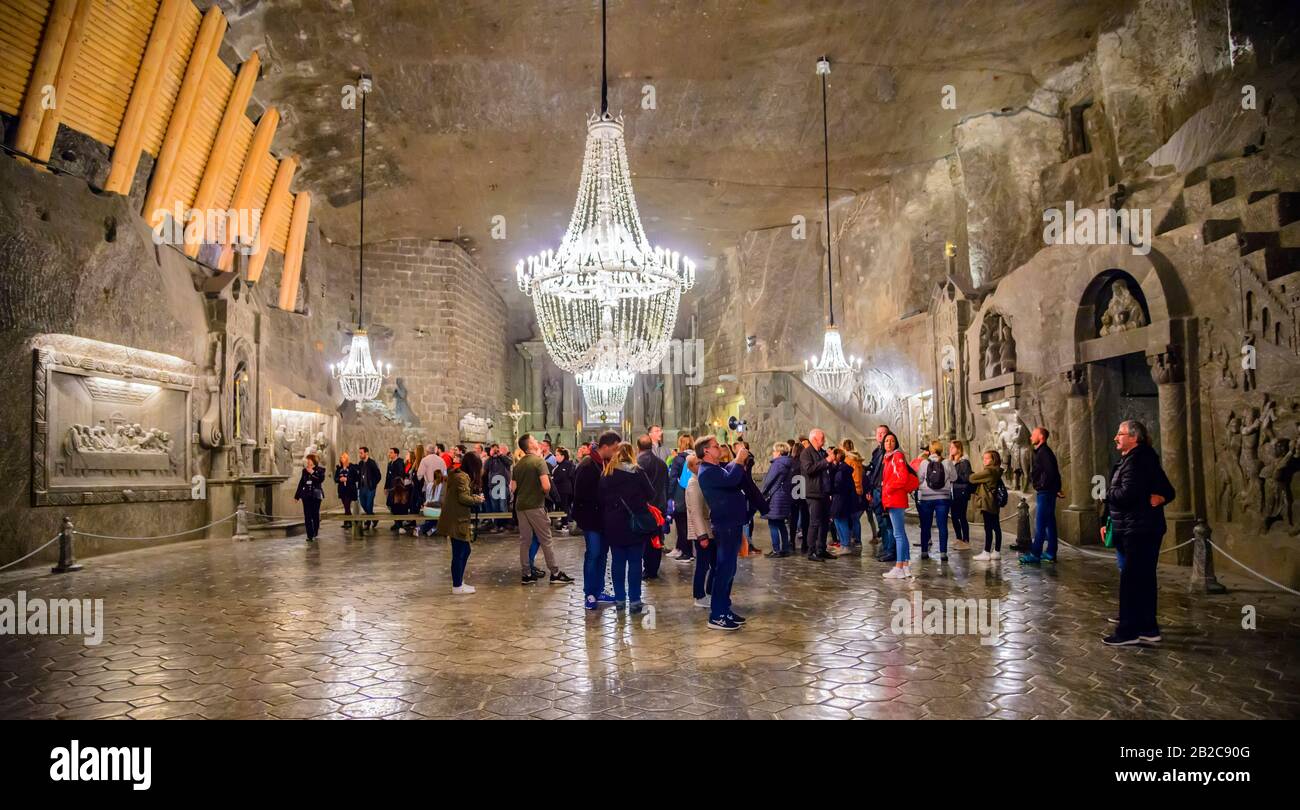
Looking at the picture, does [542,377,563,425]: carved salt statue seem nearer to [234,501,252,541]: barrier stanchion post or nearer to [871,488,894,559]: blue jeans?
[234,501,252,541]: barrier stanchion post

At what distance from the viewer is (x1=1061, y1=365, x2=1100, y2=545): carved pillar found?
883cm

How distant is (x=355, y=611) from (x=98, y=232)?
6.28 meters

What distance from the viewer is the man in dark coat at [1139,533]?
4277 millimetres

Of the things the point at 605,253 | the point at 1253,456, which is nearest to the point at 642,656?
the point at 605,253

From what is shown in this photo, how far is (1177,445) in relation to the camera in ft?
23.8

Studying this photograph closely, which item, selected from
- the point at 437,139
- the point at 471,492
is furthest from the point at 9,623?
the point at 437,139

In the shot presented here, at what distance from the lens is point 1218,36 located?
923cm

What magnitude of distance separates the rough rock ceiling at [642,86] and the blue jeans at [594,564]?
7.61m

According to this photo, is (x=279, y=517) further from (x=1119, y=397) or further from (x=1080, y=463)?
(x=1119, y=397)

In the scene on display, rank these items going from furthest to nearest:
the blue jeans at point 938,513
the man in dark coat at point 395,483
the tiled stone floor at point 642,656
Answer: the man in dark coat at point 395,483
the blue jeans at point 938,513
the tiled stone floor at point 642,656

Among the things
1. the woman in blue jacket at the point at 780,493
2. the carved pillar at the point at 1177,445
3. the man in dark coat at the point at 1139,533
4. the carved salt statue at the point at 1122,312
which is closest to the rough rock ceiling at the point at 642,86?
the carved salt statue at the point at 1122,312

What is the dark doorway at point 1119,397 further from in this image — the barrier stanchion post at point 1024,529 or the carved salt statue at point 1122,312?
the barrier stanchion post at point 1024,529

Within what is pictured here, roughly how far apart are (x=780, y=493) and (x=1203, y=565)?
3.77m

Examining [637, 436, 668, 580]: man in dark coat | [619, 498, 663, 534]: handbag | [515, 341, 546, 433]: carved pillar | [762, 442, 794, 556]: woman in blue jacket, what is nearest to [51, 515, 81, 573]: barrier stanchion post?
[637, 436, 668, 580]: man in dark coat
